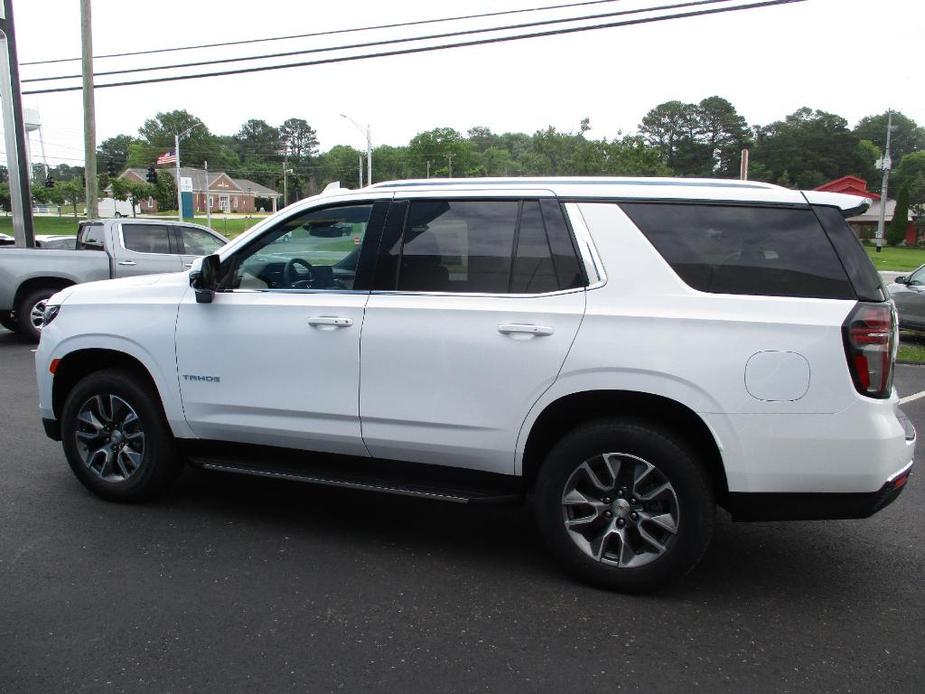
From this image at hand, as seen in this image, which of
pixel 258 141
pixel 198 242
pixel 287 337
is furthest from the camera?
pixel 258 141

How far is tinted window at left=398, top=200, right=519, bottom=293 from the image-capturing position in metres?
3.67

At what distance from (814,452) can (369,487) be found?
6.92 feet

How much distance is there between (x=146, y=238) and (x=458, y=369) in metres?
9.97

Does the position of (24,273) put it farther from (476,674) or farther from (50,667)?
(476,674)

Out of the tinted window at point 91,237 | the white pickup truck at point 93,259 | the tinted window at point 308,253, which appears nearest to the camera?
the tinted window at point 308,253

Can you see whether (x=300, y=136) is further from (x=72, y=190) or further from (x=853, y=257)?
(x=853, y=257)

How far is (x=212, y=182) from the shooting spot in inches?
3684

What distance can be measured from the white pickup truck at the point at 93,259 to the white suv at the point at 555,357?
7317 millimetres

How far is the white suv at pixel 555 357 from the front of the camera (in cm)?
315

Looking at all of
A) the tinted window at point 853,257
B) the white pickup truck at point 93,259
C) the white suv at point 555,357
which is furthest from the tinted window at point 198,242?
the tinted window at point 853,257

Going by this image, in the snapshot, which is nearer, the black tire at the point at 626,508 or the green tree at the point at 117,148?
the black tire at the point at 626,508

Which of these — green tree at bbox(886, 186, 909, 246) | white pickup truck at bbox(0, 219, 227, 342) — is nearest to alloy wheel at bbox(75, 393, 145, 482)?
white pickup truck at bbox(0, 219, 227, 342)

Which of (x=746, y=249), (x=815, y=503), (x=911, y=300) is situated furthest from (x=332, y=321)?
(x=911, y=300)

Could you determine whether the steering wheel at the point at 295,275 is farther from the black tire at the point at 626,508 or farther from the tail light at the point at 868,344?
the tail light at the point at 868,344
